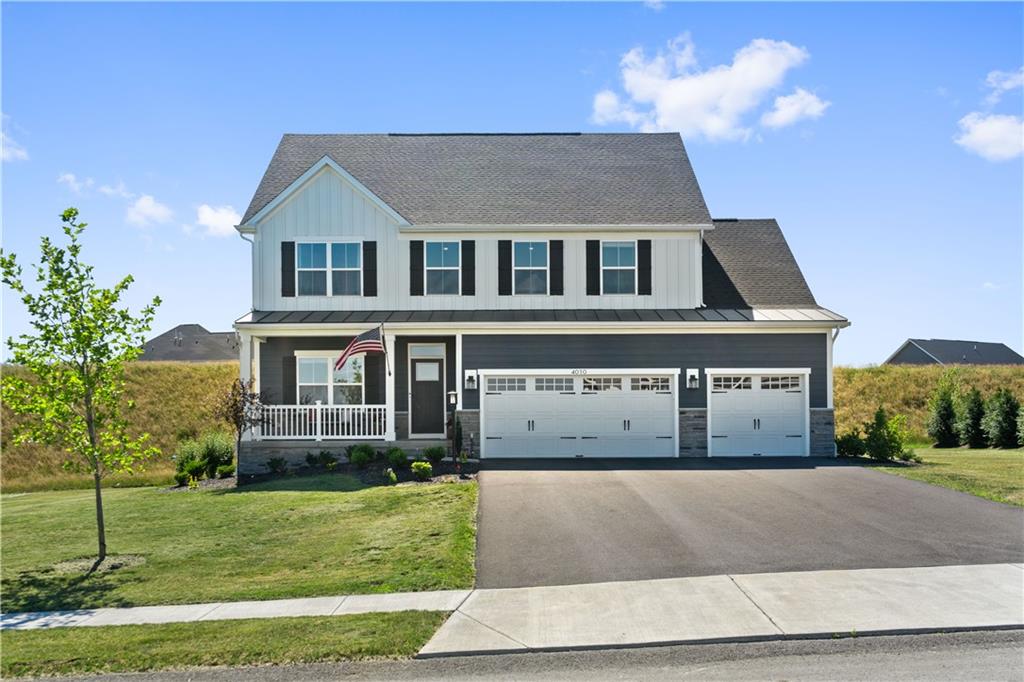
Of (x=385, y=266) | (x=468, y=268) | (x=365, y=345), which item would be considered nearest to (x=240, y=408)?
(x=365, y=345)

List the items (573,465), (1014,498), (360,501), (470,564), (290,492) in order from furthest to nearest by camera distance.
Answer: (573,465) < (290,492) < (360,501) < (1014,498) < (470,564)

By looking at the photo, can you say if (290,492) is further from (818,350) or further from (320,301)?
(818,350)

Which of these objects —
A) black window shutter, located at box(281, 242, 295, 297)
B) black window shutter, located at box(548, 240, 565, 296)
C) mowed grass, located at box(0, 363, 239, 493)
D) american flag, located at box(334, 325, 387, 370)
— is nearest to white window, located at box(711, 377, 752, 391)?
black window shutter, located at box(548, 240, 565, 296)

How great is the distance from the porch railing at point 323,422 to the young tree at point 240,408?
0.37 m

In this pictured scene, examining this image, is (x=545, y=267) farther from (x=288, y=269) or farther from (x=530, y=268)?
(x=288, y=269)

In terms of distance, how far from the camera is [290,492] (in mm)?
17406

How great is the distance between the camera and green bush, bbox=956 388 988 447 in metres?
27.8

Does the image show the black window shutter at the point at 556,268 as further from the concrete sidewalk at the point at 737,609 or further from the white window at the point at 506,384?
the concrete sidewalk at the point at 737,609

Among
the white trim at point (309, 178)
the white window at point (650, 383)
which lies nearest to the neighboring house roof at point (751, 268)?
the white window at point (650, 383)

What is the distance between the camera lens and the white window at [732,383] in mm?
21031

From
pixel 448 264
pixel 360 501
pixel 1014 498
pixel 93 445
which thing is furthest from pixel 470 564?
pixel 448 264

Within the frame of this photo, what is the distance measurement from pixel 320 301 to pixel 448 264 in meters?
3.73

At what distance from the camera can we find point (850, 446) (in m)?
21.2

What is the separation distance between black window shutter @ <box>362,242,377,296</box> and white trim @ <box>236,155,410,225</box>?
105cm
